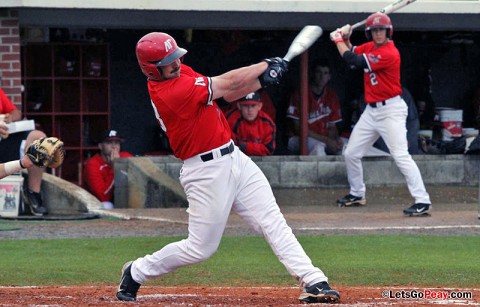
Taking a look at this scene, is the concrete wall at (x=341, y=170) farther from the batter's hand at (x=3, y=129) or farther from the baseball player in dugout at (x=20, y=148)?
the batter's hand at (x=3, y=129)

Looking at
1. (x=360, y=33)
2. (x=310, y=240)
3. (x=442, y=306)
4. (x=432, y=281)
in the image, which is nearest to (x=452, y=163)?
(x=360, y=33)

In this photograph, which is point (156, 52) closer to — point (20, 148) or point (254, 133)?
point (20, 148)

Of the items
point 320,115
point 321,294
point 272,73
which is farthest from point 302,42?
point 320,115

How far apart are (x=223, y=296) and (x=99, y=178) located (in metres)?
6.67

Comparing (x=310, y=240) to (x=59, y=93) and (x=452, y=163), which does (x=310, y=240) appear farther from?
(x=59, y=93)

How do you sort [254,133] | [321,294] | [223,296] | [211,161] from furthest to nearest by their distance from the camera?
[254,133], [223,296], [211,161], [321,294]

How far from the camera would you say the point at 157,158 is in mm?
14047

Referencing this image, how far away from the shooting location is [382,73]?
1272 centimetres

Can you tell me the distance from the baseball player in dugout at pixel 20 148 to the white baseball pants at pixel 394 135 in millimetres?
3451

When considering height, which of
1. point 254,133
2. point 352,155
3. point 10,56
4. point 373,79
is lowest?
point 352,155

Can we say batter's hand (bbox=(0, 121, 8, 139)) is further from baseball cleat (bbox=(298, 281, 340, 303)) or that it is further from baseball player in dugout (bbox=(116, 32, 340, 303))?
baseball cleat (bbox=(298, 281, 340, 303))

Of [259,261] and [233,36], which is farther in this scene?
[233,36]

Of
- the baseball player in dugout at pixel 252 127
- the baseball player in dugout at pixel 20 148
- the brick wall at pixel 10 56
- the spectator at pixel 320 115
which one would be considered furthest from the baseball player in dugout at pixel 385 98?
the brick wall at pixel 10 56

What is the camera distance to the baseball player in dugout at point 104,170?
1406 cm
